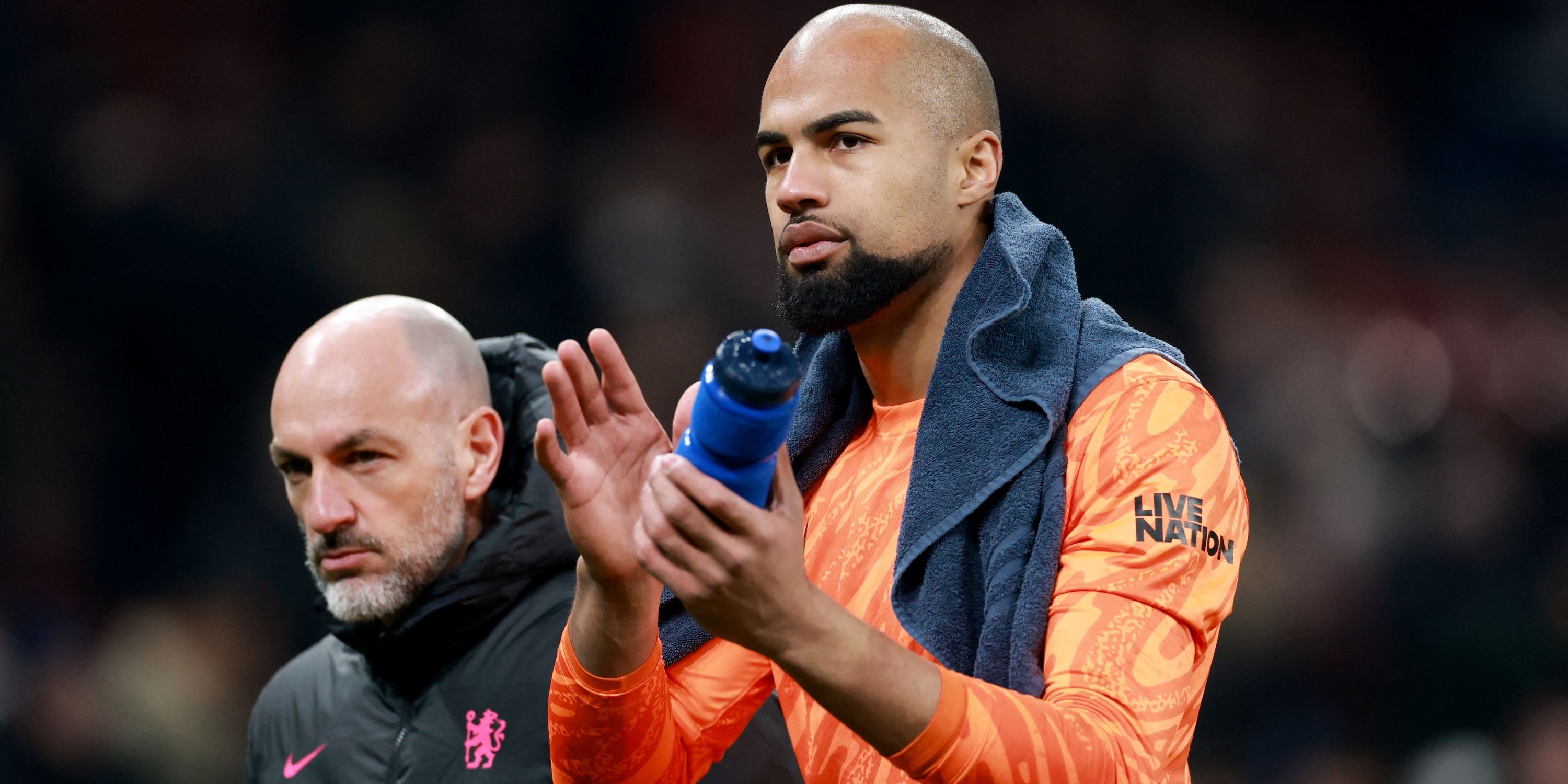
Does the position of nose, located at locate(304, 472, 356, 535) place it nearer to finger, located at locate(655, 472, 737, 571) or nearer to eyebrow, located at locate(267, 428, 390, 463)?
eyebrow, located at locate(267, 428, 390, 463)

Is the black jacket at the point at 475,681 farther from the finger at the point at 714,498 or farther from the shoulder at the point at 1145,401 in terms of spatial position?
the finger at the point at 714,498

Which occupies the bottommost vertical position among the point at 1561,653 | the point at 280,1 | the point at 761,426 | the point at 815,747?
the point at 1561,653

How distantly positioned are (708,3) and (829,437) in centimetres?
288

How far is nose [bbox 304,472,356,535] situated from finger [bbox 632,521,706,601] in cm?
144

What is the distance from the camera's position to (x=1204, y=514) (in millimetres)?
1327

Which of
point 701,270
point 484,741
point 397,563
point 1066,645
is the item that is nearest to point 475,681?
point 484,741

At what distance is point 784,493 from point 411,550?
4.86 ft

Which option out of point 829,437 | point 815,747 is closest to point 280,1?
point 829,437

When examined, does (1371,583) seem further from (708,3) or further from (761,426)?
(761,426)

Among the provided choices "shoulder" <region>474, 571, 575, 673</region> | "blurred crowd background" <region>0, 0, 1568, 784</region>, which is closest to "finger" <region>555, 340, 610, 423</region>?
"shoulder" <region>474, 571, 575, 673</region>

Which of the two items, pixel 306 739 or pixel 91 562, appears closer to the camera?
pixel 306 739

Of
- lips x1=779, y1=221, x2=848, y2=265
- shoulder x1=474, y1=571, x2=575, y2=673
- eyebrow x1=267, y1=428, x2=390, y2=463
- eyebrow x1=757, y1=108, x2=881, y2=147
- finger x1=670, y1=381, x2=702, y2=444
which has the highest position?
eyebrow x1=757, y1=108, x2=881, y2=147

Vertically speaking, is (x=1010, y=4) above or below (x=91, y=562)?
above

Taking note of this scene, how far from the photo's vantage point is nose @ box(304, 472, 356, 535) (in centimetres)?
230
